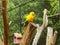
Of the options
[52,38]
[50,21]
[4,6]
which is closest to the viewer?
[4,6]

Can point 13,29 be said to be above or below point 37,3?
below

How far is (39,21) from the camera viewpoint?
7.29m

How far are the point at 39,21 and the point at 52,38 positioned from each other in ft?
15.8

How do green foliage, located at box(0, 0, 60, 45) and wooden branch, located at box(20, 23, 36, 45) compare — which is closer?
wooden branch, located at box(20, 23, 36, 45)

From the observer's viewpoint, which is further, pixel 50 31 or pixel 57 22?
pixel 57 22

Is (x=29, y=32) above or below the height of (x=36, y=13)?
below

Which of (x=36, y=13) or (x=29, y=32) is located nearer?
(x=29, y=32)

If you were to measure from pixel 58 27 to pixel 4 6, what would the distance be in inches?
244

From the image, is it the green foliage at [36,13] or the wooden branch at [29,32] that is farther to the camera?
the green foliage at [36,13]

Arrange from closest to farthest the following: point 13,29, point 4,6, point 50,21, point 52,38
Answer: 1. point 4,6
2. point 52,38
3. point 50,21
4. point 13,29

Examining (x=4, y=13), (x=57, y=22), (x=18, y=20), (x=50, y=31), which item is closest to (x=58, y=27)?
(x=57, y=22)

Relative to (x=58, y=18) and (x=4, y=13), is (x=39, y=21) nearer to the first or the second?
(x=58, y=18)

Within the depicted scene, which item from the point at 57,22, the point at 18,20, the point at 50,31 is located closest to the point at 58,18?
the point at 57,22

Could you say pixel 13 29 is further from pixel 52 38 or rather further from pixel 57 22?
pixel 52 38
